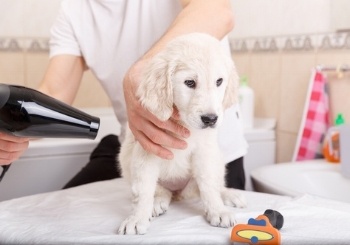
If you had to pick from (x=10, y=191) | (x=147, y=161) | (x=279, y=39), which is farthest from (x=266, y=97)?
(x=147, y=161)

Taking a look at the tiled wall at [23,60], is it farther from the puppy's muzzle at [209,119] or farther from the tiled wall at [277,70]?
the puppy's muzzle at [209,119]

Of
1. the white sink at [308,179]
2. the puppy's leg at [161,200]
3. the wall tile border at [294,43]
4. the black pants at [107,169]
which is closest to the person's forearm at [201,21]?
the puppy's leg at [161,200]

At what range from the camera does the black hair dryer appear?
0.84m

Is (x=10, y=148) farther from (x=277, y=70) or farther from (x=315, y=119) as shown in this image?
(x=277, y=70)

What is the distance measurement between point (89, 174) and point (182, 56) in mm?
772

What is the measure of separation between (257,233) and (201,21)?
0.47m

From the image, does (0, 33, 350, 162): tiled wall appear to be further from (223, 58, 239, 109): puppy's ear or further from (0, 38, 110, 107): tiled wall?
(223, 58, 239, 109): puppy's ear

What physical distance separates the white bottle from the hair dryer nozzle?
3.77 feet

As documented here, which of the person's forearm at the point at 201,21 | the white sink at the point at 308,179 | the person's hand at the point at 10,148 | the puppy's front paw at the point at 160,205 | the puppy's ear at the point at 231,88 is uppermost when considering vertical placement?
the person's forearm at the point at 201,21

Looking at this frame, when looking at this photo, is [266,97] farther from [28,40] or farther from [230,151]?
[28,40]

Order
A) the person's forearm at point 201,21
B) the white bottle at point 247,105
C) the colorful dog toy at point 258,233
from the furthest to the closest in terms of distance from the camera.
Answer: the white bottle at point 247,105 < the person's forearm at point 201,21 < the colorful dog toy at point 258,233

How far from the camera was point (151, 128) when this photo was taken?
875mm

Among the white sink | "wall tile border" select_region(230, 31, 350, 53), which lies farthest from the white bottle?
the white sink

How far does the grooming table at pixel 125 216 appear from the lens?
2.60ft
